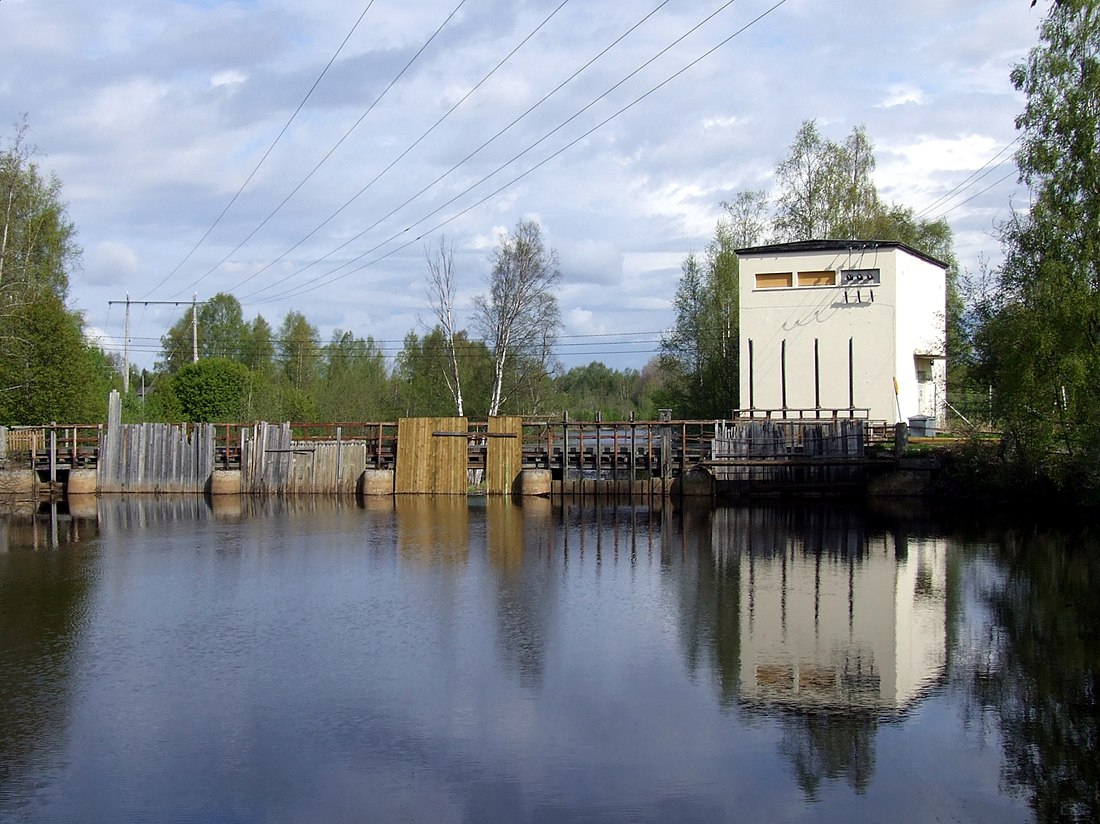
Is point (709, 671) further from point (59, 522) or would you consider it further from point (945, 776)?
point (59, 522)

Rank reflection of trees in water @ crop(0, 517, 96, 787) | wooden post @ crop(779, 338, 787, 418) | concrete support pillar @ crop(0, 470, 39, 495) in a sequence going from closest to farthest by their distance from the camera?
→ reflection of trees in water @ crop(0, 517, 96, 787)
concrete support pillar @ crop(0, 470, 39, 495)
wooden post @ crop(779, 338, 787, 418)

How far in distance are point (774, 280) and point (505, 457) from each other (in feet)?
43.2

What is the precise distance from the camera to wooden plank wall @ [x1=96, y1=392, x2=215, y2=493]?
3812cm

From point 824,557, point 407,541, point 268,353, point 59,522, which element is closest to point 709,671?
point 824,557

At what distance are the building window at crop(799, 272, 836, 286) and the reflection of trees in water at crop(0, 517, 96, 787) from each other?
89.4 feet

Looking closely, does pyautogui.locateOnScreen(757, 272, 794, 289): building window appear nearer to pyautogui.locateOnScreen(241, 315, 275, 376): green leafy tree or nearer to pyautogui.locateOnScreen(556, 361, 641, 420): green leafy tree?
pyautogui.locateOnScreen(241, 315, 275, 376): green leafy tree

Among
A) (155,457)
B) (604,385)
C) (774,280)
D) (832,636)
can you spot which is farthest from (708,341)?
(604,385)

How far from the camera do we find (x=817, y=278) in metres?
41.0

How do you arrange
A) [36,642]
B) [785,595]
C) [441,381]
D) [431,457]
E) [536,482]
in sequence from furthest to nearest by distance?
[441,381] < [431,457] < [536,482] < [785,595] < [36,642]

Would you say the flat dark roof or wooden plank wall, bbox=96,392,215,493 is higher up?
the flat dark roof

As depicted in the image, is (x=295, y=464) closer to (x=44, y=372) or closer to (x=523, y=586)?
(x=44, y=372)

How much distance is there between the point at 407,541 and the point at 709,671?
1256 cm

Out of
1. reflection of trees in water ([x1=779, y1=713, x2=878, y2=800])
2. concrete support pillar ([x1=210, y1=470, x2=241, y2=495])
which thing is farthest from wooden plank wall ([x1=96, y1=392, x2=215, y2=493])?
reflection of trees in water ([x1=779, y1=713, x2=878, y2=800])

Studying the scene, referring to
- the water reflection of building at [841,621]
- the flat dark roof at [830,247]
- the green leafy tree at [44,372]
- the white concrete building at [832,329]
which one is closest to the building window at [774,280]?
the white concrete building at [832,329]
